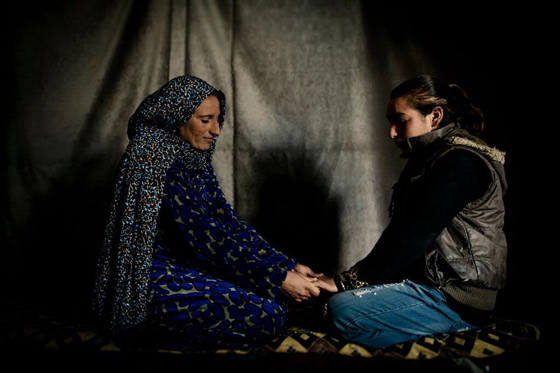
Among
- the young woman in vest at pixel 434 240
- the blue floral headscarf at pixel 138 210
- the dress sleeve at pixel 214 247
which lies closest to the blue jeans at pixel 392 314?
the young woman in vest at pixel 434 240

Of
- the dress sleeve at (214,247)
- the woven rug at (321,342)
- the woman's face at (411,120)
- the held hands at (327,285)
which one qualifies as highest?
the woman's face at (411,120)

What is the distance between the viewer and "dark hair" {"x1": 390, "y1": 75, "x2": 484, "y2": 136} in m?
1.61

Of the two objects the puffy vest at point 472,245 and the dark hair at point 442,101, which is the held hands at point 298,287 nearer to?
the puffy vest at point 472,245

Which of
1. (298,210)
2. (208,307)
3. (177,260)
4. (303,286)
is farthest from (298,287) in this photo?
(298,210)

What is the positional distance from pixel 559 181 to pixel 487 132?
46 centimetres

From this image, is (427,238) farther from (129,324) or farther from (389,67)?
(389,67)

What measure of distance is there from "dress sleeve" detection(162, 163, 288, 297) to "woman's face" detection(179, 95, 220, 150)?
9.0 inches

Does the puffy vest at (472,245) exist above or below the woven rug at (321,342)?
above

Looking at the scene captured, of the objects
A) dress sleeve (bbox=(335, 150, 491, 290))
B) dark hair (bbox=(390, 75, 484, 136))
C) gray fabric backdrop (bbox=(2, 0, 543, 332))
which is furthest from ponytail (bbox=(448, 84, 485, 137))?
gray fabric backdrop (bbox=(2, 0, 543, 332))

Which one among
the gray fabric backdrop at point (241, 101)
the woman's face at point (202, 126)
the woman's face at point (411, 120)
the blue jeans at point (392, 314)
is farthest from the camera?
the gray fabric backdrop at point (241, 101)

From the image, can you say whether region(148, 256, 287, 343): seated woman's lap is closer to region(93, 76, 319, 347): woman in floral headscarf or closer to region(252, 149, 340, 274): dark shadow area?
region(93, 76, 319, 347): woman in floral headscarf

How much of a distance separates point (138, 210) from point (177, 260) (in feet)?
1.03

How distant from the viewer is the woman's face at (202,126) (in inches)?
71.5

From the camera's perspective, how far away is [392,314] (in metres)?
1.53
